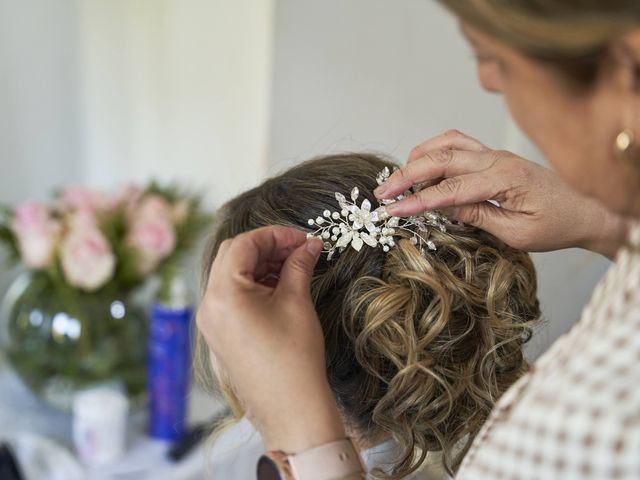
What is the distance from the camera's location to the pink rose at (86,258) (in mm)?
1345

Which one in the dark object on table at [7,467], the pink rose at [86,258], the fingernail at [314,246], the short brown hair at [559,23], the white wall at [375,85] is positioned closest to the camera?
the short brown hair at [559,23]

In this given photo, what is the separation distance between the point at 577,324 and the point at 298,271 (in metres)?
0.25

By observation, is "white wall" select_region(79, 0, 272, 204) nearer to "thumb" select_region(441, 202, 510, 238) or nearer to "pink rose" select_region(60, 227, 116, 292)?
"pink rose" select_region(60, 227, 116, 292)

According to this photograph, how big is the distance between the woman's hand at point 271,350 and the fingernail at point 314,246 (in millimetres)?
64

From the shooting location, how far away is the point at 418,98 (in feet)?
5.10

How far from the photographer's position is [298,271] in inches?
27.3

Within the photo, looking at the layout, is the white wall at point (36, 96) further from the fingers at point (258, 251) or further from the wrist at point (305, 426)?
the wrist at point (305, 426)

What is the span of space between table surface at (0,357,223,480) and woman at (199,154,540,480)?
61 centimetres

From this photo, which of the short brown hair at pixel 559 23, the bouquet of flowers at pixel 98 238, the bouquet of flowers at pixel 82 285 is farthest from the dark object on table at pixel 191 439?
the short brown hair at pixel 559 23

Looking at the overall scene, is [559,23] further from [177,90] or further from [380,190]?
[177,90]

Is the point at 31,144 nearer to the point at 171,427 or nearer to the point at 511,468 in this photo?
the point at 171,427

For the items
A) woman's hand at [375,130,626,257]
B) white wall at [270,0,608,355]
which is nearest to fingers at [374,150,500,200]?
woman's hand at [375,130,626,257]

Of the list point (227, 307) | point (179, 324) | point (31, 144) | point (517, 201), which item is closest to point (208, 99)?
point (31, 144)

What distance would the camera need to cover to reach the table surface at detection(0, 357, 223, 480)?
54.4 inches
